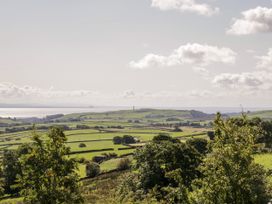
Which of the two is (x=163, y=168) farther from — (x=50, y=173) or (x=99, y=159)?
(x=99, y=159)

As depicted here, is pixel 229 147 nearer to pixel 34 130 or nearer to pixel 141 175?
pixel 34 130

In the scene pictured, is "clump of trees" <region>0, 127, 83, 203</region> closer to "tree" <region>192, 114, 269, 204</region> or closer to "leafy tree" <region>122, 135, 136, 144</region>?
"tree" <region>192, 114, 269, 204</region>

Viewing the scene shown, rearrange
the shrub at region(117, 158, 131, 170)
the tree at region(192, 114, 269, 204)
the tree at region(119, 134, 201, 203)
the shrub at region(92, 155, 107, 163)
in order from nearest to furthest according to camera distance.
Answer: the tree at region(192, 114, 269, 204), the tree at region(119, 134, 201, 203), the shrub at region(117, 158, 131, 170), the shrub at region(92, 155, 107, 163)

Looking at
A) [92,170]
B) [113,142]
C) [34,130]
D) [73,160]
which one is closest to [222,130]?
[73,160]

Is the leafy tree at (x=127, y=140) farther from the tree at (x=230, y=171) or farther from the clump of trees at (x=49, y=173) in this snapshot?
the clump of trees at (x=49, y=173)

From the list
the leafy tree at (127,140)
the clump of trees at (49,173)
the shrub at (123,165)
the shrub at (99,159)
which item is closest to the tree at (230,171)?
the clump of trees at (49,173)

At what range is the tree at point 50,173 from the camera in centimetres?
2178

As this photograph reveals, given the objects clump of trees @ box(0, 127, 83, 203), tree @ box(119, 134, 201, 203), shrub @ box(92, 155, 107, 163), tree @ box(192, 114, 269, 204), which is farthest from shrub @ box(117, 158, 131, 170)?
clump of trees @ box(0, 127, 83, 203)

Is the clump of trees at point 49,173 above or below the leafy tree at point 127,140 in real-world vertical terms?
above

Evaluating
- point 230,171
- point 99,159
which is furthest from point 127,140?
point 230,171

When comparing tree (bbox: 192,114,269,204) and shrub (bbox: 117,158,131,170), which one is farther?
shrub (bbox: 117,158,131,170)

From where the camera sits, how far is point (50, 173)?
2169 cm

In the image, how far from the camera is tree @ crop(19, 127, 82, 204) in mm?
21781

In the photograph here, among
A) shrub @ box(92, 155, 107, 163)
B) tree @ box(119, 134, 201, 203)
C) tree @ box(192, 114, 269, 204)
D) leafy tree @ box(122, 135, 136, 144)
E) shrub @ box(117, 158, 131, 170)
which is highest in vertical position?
tree @ box(192, 114, 269, 204)
